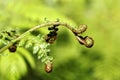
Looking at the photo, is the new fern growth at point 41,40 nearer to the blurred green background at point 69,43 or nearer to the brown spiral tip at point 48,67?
the brown spiral tip at point 48,67

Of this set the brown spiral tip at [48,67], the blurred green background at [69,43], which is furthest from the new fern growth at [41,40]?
the blurred green background at [69,43]

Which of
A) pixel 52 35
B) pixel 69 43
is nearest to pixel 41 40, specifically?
pixel 52 35

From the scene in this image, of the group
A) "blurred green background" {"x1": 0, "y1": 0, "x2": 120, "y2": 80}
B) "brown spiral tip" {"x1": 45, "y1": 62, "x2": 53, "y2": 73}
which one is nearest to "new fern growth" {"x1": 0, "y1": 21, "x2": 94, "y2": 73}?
"brown spiral tip" {"x1": 45, "y1": 62, "x2": 53, "y2": 73}

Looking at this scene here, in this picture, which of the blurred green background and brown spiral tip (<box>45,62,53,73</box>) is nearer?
brown spiral tip (<box>45,62,53,73</box>)

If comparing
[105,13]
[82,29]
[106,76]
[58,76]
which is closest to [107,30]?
[105,13]

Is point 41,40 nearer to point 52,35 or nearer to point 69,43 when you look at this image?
point 52,35

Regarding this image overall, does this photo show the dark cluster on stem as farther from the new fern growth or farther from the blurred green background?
the blurred green background

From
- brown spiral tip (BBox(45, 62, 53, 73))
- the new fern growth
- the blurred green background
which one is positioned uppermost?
the blurred green background

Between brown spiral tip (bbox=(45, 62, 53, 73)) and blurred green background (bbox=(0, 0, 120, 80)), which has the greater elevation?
blurred green background (bbox=(0, 0, 120, 80))
